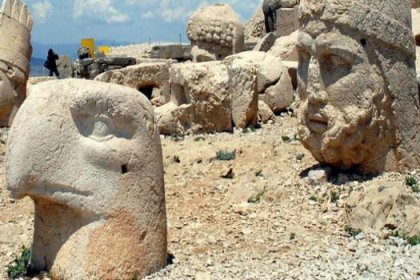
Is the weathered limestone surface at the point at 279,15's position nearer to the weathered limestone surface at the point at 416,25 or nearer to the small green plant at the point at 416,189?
the weathered limestone surface at the point at 416,25

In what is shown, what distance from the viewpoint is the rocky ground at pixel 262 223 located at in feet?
18.4

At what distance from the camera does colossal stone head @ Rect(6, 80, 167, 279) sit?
513 centimetres

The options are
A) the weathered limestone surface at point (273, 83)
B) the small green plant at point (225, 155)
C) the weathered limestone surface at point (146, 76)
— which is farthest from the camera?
the weathered limestone surface at point (146, 76)

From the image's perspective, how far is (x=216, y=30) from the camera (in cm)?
1535

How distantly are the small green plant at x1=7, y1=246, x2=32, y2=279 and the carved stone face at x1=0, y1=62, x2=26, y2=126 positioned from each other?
543 centimetres

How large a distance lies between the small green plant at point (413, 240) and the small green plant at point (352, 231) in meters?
0.47

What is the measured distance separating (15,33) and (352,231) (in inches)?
264

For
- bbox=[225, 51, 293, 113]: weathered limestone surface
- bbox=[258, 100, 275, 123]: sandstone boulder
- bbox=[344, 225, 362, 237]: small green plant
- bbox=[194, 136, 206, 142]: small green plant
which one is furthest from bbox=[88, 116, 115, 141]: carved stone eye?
bbox=[225, 51, 293, 113]: weathered limestone surface

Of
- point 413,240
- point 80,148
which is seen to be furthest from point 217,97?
point 80,148

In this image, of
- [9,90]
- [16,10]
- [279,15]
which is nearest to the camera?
[9,90]

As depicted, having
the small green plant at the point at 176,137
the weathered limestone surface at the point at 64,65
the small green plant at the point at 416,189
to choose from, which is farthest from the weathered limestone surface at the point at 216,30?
the small green plant at the point at 416,189

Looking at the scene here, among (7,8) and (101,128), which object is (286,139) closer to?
(7,8)

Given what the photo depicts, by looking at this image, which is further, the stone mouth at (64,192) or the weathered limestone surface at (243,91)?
the weathered limestone surface at (243,91)

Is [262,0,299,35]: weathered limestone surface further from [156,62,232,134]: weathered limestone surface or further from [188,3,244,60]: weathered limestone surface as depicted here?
[156,62,232,134]: weathered limestone surface
